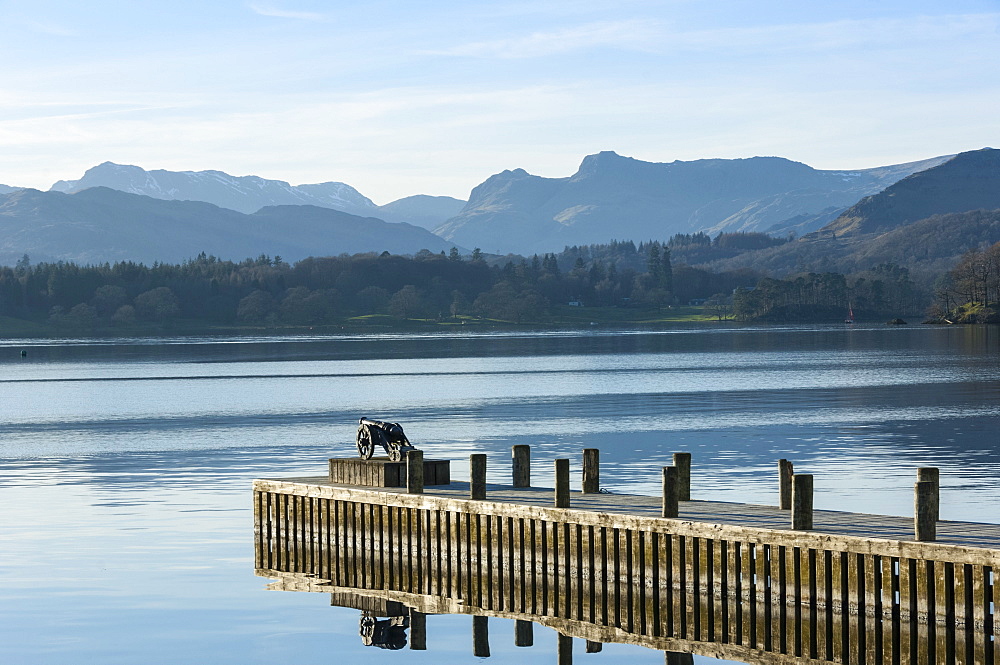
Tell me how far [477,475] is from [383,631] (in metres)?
3.76

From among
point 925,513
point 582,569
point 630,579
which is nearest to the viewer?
point 925,513

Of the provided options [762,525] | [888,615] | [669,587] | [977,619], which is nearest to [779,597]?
[762,525]

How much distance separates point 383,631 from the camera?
2792cm

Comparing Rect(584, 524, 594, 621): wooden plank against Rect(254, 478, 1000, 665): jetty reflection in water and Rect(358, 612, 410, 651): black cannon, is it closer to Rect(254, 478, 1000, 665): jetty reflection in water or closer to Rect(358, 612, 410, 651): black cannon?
Rect(254, 478, 1000, 665): jetty reflection in water

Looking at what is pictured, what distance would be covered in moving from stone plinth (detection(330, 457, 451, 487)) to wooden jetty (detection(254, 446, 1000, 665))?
367 millimetres

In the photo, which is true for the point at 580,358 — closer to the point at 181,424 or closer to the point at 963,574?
the point at 181,424

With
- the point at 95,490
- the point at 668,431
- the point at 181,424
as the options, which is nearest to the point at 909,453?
the point at 668,431

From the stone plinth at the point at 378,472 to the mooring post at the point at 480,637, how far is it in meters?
5.10

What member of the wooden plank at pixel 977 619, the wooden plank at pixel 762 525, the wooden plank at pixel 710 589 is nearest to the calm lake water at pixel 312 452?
the wooden plank at pixel 710 589

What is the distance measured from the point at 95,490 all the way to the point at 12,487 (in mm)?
3486

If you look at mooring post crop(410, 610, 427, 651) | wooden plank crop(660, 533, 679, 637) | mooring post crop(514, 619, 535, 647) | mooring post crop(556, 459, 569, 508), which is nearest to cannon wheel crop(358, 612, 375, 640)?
mooring post crop(410, 610, 427, 651)

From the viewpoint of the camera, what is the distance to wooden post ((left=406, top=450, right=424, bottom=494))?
1176 inches

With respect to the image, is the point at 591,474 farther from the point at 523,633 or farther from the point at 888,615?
the point at 888,615

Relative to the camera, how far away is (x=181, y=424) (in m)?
76.8
